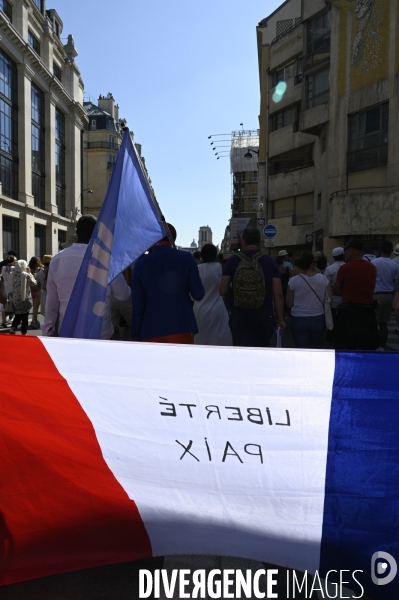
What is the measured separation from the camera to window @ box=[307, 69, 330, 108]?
29.1 m

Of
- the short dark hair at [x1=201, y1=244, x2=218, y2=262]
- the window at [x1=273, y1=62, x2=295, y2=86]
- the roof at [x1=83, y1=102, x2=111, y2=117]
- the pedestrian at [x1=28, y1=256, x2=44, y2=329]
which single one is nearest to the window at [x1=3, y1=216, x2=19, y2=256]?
the window at [x1=273, y1=62, x2=295, y2=86]

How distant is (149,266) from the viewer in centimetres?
439

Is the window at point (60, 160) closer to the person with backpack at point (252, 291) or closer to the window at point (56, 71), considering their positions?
the window at point (56, 71)

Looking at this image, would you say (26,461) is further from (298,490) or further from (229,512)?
(298,490)

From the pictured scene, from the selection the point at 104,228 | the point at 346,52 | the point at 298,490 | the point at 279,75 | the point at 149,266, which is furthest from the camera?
the point at 279,75

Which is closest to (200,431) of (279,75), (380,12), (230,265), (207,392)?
(207,392)

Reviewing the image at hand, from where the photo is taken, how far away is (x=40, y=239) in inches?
1822

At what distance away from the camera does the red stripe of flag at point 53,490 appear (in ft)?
8.30

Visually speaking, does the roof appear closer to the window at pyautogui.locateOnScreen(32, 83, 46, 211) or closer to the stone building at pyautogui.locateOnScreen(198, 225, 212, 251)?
the window at pyautogui.locateOnScreen(32, 83, 46, 211)

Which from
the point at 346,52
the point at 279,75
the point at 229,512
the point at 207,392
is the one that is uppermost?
the point at 279,75

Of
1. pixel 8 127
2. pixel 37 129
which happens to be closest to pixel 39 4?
pixel 37 129

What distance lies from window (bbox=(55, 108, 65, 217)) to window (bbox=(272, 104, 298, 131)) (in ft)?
69.0

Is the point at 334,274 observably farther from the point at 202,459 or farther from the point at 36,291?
the point at 36,291

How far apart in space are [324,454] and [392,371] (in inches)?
19.0
